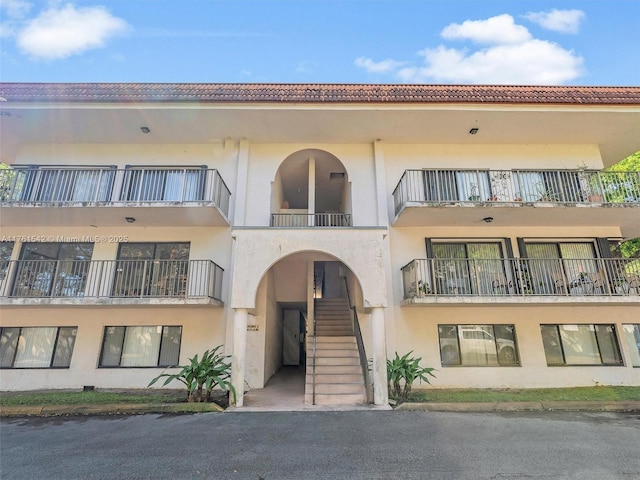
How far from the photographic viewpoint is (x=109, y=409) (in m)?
7.82

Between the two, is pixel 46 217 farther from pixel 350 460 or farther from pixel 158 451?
pixel 350 460

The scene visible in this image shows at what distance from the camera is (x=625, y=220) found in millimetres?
11008

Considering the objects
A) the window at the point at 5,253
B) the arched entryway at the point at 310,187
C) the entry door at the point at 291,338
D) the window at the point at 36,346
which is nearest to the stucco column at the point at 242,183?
the arched entryway at the point at 310,187

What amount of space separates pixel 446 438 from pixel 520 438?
1.33 metres

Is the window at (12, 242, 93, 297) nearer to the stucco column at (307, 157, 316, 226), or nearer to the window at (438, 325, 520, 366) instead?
the stucco column at (307, 157, 316, 226)

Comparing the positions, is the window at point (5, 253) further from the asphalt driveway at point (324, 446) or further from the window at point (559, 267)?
the window at point (559, 267)

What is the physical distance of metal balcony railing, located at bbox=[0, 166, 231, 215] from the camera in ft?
35.2

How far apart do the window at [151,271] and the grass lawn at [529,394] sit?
7947mm

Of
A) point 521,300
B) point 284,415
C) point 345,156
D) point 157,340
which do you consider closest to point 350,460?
point 284,415

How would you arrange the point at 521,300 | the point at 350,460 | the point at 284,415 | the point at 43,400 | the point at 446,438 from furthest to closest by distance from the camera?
the point at 521,300 < the point at 43,400 < the point at 284,415 < the point at 446,438 < the point at 350,460

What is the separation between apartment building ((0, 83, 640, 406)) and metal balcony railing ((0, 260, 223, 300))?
0.06m

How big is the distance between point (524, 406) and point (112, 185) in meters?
14.3

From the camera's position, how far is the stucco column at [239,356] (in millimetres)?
8164

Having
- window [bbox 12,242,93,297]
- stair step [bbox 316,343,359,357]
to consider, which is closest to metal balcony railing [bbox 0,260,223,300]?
window [bbox 12,242,93,297]
